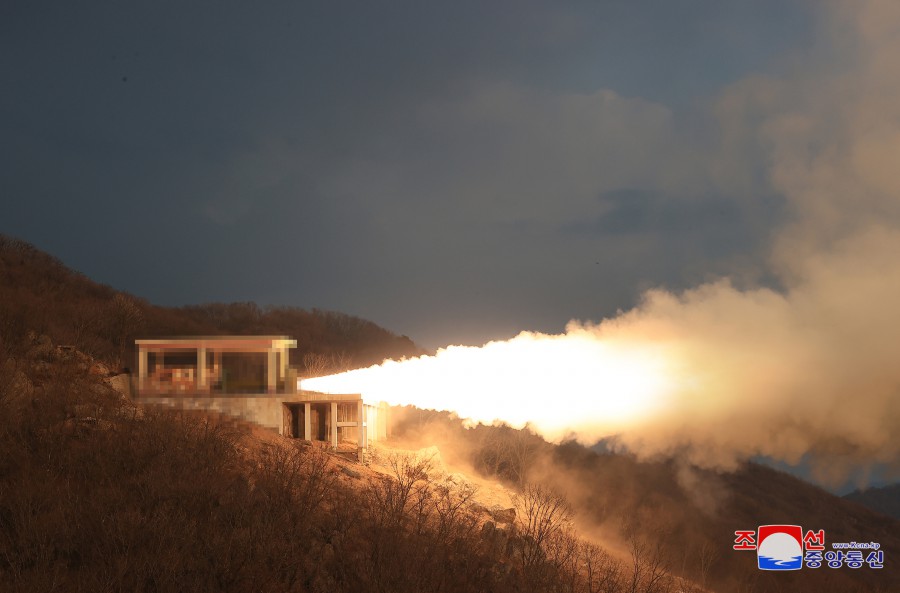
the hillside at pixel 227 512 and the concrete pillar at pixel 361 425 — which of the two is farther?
the concrete pillar at pixel 361 425

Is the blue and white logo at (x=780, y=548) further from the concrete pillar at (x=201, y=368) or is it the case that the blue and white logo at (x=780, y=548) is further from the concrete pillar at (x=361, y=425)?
the concrete pillar at (x=201, y=368)

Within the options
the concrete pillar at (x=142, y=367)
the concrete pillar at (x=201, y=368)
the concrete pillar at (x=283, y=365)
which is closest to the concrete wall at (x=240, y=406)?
the concrete pillar at (x=142, y=367)

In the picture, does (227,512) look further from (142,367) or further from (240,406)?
(142,367)

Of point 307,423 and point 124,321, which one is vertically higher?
point 124,321

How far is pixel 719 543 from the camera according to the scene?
167 feet

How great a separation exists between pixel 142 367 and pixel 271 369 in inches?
201

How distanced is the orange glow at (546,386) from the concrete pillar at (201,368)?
8.08 metres

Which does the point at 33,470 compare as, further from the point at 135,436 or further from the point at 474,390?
the point at 474,390

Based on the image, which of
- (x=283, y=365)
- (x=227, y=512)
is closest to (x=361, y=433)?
(x=283, y=365)

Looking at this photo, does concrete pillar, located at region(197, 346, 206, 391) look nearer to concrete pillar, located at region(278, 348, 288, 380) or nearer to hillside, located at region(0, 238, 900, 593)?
hillside, located at region(0, 238, 900, 593)

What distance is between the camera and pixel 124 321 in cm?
4644

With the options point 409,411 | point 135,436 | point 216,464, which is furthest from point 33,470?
point 409,411

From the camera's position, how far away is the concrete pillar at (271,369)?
32.5m

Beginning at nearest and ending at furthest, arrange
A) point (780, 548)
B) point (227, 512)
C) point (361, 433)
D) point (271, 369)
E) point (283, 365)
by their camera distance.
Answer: point (227, 512)
point (361, 433)
point (271, 369)
point (283, 365)
point (780, 548)
